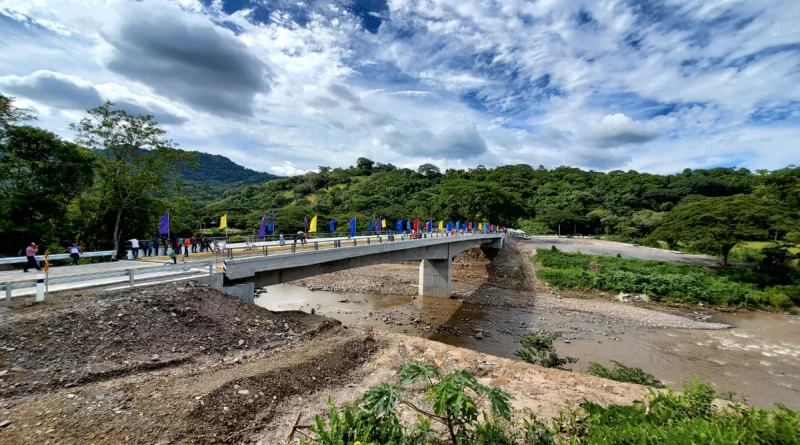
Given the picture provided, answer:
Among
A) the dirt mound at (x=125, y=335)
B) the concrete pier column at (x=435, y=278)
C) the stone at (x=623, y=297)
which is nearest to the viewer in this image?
the dirt mound at (x=125, y=335)

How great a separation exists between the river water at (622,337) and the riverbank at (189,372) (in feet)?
30.0

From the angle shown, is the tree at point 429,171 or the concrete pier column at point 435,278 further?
the tree at point 429,171

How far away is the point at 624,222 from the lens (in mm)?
73750

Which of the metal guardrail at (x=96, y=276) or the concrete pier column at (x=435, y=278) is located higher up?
the metal guardrail at (x=96, y=276)

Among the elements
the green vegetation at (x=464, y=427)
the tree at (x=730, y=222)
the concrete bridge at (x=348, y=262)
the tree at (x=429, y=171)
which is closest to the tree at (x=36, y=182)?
the concrete bridge at (x=348, y=262)

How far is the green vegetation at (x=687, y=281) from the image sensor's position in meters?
28.0

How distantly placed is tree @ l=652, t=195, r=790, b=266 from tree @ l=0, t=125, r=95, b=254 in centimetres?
5297

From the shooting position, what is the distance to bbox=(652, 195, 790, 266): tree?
31781 mm

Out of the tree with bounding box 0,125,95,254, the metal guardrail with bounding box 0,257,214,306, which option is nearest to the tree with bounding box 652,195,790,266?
the metal guardrail with bounding box 0,257,214,306

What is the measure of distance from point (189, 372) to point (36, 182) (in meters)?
19.6

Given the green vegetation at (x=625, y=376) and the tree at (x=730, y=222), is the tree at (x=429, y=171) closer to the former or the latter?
the tree at (x=730, y=222)

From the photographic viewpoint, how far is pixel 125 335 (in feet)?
24.9

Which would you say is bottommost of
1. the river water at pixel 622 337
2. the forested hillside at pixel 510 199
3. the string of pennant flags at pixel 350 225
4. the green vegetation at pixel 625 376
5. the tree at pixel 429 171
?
the river water at pixel 622 337

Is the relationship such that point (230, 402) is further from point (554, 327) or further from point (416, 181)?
point (416, 181)
